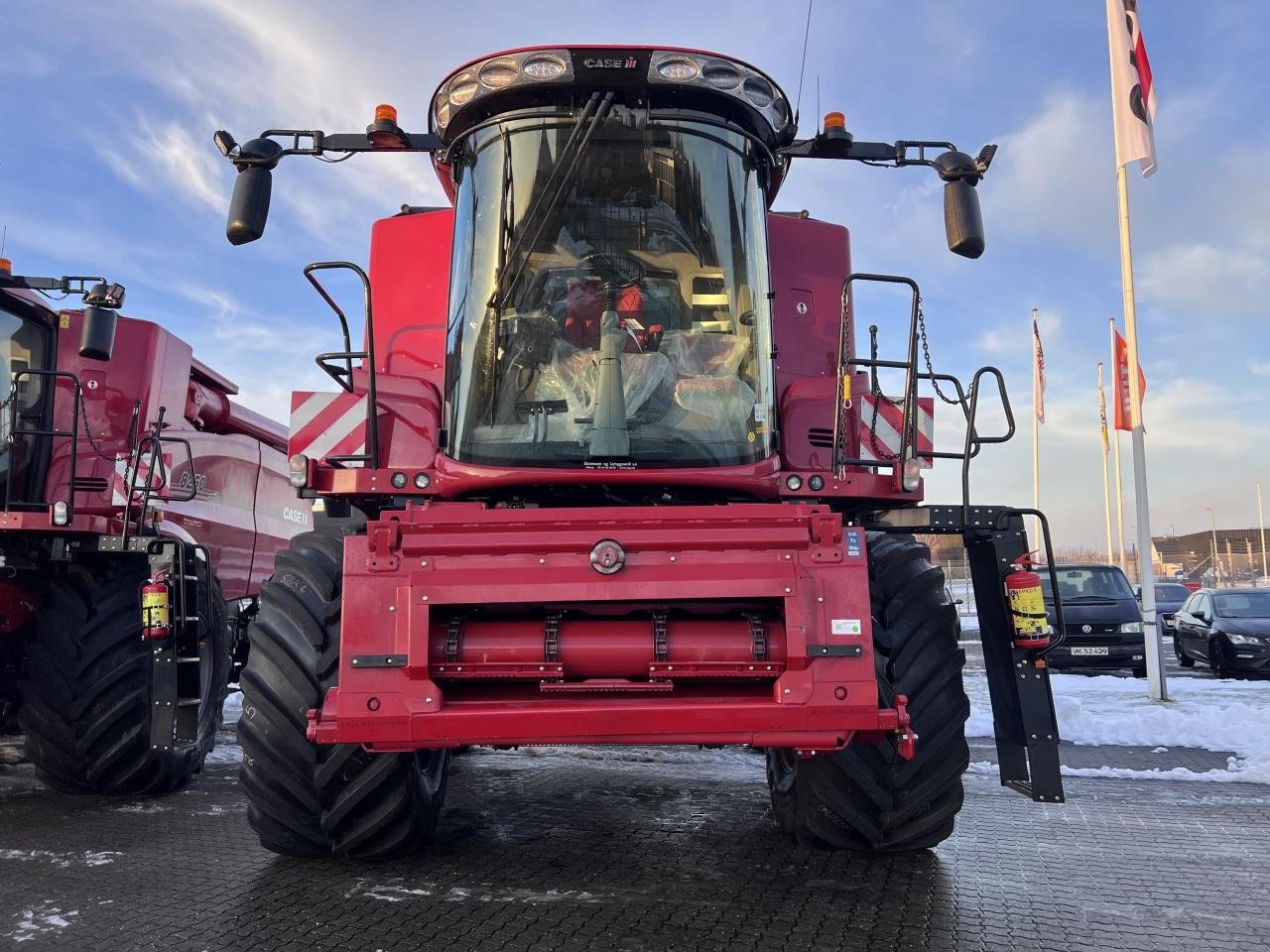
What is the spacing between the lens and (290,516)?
10.4 metres

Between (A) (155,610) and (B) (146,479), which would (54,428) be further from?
(A) (155,610)

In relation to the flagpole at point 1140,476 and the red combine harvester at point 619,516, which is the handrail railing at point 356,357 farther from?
the flagpole at point 1140,476

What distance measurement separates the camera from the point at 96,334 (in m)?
5.79

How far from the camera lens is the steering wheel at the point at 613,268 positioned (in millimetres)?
4211

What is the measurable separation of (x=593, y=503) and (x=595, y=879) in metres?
1.64

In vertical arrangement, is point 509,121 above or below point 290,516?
above

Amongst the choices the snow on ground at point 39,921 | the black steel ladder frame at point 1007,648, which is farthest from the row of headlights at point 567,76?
the snow on ground at point 39,921

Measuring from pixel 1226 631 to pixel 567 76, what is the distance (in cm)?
1379

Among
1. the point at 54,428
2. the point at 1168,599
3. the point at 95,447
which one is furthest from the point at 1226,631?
the point at 54,428

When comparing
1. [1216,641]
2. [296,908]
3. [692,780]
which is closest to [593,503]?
[296,908]

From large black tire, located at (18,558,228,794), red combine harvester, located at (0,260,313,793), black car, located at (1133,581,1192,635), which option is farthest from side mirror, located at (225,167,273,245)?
black car, located at (1133,581,1192,635)

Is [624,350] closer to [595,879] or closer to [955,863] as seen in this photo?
[595,879]

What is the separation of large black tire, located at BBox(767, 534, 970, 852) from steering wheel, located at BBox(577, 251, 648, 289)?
168cm

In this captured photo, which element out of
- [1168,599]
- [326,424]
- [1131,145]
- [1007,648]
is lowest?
[1007,648]
